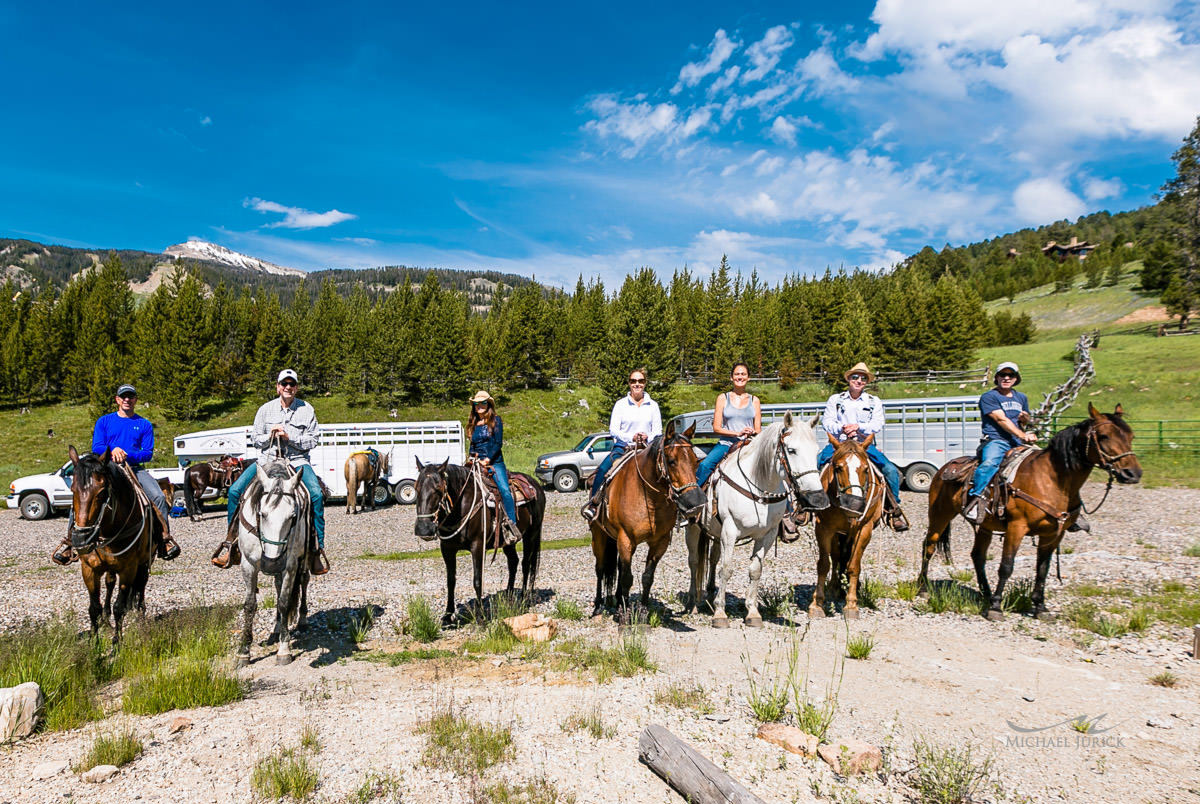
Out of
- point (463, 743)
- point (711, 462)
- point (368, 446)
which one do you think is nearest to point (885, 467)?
point (711, 462)

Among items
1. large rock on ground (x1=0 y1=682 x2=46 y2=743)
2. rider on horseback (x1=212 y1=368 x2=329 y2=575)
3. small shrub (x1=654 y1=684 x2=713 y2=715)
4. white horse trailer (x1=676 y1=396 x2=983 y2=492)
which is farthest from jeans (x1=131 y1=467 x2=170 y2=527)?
white horse trailer (x1=676 y1=396 x2=983 y2=492)

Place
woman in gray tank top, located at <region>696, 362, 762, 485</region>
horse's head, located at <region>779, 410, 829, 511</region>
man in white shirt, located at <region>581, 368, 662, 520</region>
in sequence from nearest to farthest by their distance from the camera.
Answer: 1. horse's head, located at <region>779, 410, 829, 511</region>
2. woman in gray tank top, located at <region>696, 362, 762, 485</region>
3. man in white shirt, located at <region>581, 368, 662, 520</region>

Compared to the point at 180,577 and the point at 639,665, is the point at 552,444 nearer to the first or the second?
the point at 180,577

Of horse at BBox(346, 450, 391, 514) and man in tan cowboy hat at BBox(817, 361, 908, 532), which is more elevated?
man in tan cowboy hat at BBox(817, 361, 908, 532)

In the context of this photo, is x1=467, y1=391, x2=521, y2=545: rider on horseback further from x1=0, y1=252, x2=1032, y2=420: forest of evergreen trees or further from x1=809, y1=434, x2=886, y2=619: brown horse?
x1=0, y1=252, x2=1032, y2=420: forest of evergreen trees

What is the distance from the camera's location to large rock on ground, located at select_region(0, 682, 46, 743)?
15.7 ft

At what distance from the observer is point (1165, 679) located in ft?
19.6

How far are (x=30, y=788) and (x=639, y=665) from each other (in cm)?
486

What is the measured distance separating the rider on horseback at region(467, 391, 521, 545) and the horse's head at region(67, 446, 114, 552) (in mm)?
4175

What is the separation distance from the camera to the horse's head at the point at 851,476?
7.23 m

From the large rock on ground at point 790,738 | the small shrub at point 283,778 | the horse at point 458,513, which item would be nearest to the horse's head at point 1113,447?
the large rock on ground at point 790,738

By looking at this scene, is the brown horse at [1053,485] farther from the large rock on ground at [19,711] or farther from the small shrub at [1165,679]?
the large rock on ground at [19,711]

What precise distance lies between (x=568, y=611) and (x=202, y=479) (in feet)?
62.1

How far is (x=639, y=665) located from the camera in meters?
6.40
